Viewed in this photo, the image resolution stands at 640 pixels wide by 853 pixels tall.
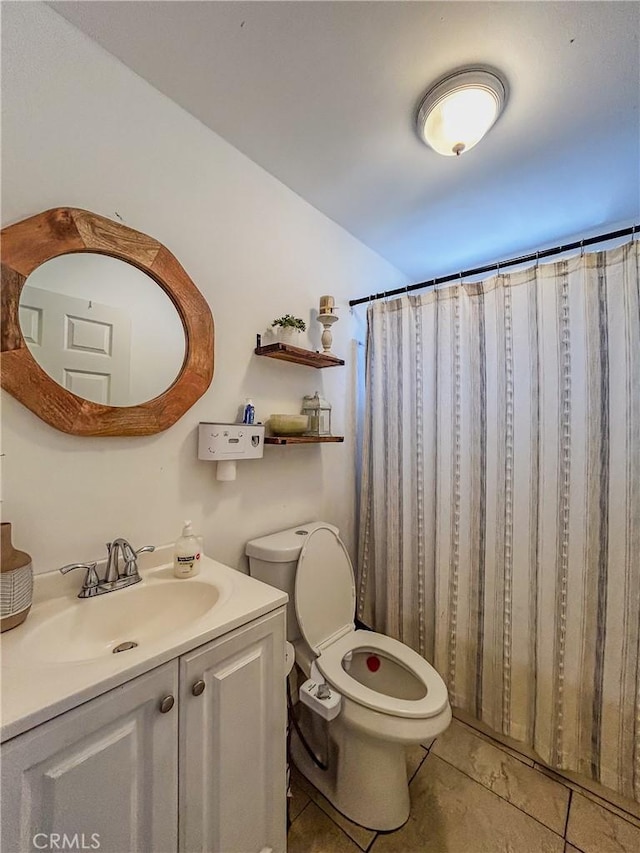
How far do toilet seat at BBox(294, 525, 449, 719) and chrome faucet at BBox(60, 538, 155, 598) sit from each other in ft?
1.83

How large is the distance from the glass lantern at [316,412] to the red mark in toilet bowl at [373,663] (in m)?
0.96

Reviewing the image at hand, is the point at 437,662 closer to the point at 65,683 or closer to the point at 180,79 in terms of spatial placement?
the point at 65,683

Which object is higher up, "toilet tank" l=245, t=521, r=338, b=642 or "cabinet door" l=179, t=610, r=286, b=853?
"toilet tank" l=245, t=521, r=338, b=642

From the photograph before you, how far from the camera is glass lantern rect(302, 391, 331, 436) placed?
1.56m

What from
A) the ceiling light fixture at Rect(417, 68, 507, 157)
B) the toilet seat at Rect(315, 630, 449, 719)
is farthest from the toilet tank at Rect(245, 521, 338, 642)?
the ceiling light fixture at Rect(417, 68, 507, 157)

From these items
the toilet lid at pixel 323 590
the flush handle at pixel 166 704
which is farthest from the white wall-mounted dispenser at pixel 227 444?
the flush handle at pixel 166 704

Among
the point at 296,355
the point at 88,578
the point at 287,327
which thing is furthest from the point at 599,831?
the point at 287,327

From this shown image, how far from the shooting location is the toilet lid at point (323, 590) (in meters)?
1.28

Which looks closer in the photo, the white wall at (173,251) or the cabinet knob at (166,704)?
the cabinet knob at (166,704)

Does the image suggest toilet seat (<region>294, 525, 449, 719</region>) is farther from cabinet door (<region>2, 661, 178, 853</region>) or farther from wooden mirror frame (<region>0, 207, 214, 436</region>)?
wooden mirror frame (<region>0, 207, 214, 436</region>)

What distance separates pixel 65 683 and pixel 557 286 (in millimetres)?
1828

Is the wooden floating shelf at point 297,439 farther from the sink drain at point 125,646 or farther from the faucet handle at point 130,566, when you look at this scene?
the sink drain at point 125,646

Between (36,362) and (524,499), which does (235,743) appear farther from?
(524,499)

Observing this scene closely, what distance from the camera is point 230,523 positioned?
130 centimetres
